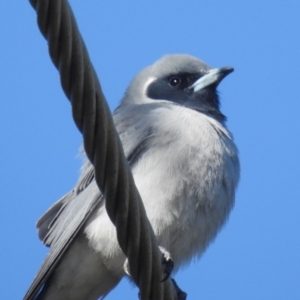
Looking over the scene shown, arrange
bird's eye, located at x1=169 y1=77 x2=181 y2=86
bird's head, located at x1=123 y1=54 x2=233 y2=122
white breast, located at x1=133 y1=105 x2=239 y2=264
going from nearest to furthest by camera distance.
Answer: white breast, located at x1=133 y1=105 x2=239 y2=264, bird's head, located at x1=123 y1=54 x2=233 y2=122, bird's eye, located at x1=169 y1=77 x2=181 y2=86

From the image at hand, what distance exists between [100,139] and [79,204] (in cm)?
227

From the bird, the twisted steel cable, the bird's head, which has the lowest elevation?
the bird

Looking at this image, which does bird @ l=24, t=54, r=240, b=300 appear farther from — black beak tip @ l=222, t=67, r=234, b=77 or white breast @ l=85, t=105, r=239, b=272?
black beak tip @ l=222, t=67, r=234, b=77

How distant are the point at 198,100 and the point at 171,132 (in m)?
0.99

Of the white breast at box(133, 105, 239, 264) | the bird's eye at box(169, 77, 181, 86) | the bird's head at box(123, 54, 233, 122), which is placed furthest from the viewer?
the bird's eye at box(169, 77, 181, 86)

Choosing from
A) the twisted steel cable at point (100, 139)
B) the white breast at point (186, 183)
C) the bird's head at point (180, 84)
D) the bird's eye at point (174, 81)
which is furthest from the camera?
the bird's eye at point (174, 81)

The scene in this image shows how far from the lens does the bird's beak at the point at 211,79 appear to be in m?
6.60

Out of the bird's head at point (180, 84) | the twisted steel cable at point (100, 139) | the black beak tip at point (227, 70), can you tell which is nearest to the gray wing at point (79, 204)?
the bird's head at point (180, 84)

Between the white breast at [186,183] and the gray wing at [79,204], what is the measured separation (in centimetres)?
10

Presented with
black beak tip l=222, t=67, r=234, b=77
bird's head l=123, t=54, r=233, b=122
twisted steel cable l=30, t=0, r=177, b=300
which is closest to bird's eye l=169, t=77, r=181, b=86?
bird's head l=123, t=54, r=233, b=122

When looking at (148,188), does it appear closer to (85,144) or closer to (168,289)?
(168,289)

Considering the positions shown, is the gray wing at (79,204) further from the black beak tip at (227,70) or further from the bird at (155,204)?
the black beak tip at (227,70)

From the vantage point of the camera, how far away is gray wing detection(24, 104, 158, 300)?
5344 mm

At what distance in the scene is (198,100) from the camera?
650 centimetres
